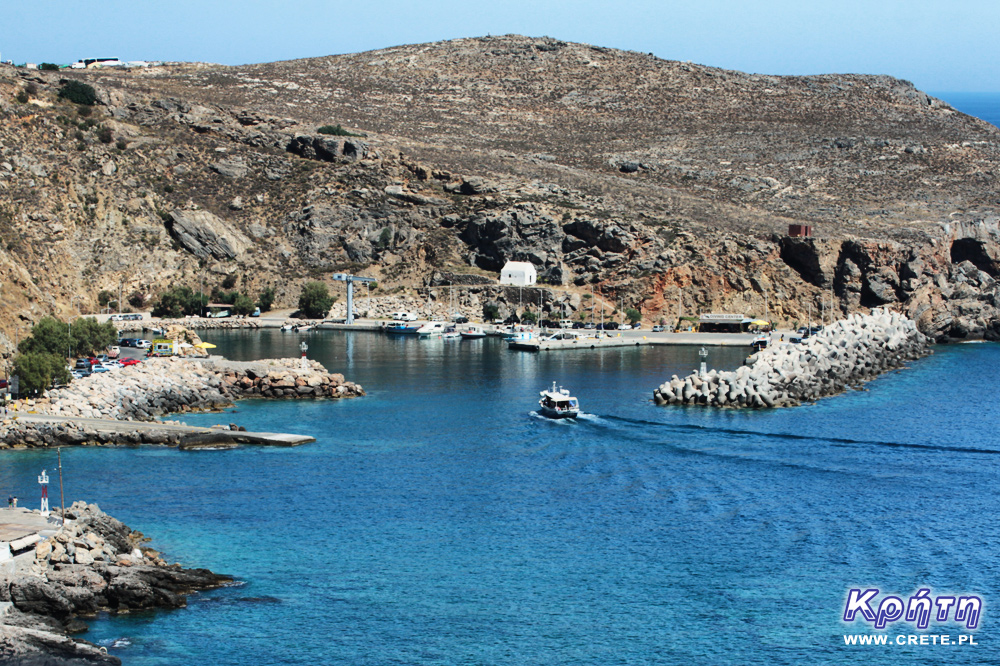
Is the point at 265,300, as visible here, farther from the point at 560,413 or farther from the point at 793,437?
the point at 793,437

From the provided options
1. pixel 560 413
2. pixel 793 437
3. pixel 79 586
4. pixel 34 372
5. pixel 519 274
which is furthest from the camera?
pixel 519 274

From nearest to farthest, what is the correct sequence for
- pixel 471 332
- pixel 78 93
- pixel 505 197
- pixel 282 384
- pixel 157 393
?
pixel 157 393 → pixel 282 384 → pixel 471 332 → pixel 505 197 → pixel 78 93

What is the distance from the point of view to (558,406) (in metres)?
69.2

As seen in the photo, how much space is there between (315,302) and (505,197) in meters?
25.9

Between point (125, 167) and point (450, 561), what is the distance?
10717 cm

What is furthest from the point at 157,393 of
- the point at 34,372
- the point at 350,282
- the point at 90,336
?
the point at 350,282

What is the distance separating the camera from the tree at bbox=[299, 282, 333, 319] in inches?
5179

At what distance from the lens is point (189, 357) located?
8825 centimetres

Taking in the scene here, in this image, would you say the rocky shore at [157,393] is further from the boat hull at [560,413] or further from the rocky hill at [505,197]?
the rocky hill at [505,197]

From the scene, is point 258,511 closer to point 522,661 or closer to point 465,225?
point 522,661

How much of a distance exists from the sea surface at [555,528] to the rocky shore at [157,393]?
7.38ft

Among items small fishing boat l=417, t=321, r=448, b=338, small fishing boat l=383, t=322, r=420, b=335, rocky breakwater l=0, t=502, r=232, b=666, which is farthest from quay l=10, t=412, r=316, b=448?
small fishing boat l=383, t=322, r=420, b=335

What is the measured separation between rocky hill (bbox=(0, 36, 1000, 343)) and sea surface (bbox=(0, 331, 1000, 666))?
158 feet

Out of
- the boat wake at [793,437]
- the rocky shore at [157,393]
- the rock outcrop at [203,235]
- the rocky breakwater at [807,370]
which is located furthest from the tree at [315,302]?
the boat wake at [793,437]
